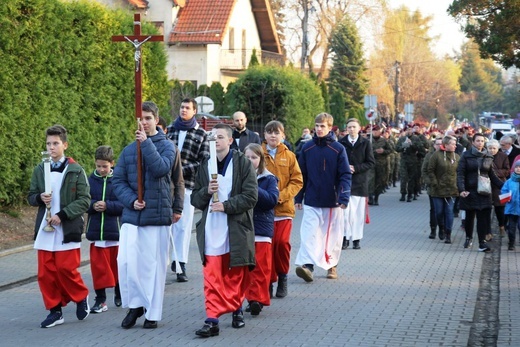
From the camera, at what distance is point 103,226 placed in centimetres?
1044

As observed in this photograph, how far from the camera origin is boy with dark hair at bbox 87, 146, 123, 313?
10375 millimetres

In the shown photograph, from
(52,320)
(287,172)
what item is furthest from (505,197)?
(52,320)

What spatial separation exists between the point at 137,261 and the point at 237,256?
2.93 feet

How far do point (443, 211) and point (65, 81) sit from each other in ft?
23.7

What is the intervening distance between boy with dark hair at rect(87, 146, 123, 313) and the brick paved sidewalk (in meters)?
0.31

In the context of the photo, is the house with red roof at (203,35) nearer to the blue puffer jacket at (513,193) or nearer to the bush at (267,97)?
the bush at (267,97)

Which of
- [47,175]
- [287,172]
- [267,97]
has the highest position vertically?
[267,97]

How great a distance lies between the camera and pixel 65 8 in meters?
18.9

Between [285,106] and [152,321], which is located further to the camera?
[285,106]

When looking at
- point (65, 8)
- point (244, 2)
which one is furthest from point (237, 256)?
point (244, 2)

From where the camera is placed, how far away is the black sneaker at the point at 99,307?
1026cm

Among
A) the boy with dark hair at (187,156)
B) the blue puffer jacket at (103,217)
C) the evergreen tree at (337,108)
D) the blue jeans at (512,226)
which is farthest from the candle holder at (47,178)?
the evergreen tree at (337,108)

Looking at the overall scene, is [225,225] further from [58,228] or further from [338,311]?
[338,311]

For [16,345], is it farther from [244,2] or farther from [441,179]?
[244,2]
